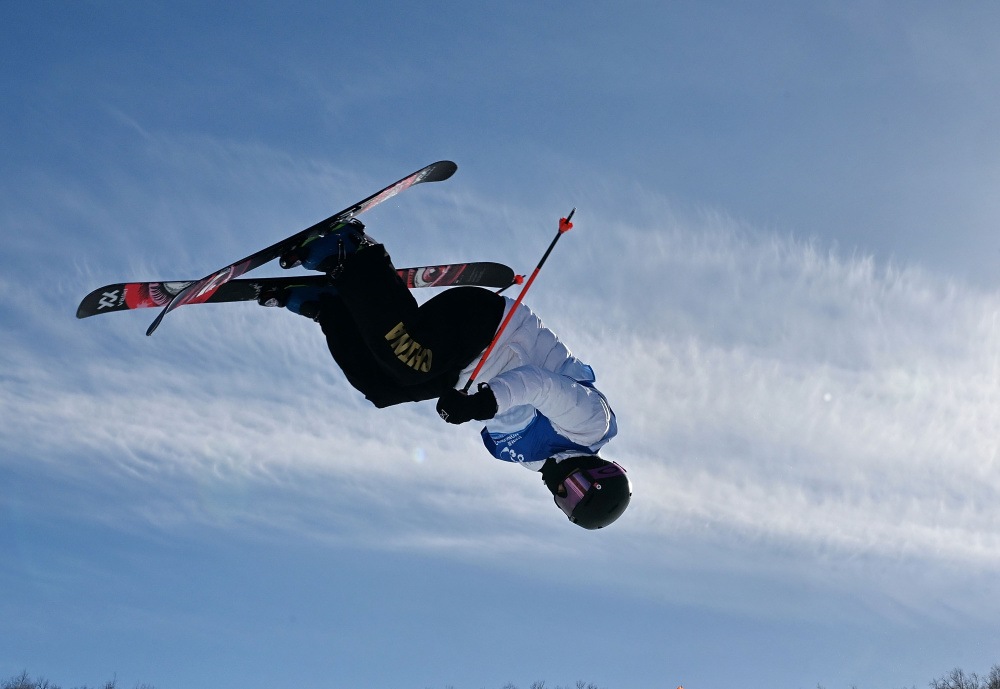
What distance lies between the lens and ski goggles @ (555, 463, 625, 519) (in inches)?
264

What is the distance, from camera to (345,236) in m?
6.43

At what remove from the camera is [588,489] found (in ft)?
22.0

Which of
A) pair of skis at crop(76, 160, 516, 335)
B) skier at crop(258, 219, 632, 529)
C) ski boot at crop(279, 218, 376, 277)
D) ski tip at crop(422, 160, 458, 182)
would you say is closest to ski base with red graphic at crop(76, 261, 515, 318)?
pair of skis at crop(76, 160, 516, 335)

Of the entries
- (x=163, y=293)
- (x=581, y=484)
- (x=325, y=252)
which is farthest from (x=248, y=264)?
(x=581, y=484)

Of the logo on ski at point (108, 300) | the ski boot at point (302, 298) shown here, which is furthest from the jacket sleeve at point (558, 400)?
the logo on ski at point (108, 300)

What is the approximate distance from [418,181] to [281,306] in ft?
5.83

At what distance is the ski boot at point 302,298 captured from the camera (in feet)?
22.3

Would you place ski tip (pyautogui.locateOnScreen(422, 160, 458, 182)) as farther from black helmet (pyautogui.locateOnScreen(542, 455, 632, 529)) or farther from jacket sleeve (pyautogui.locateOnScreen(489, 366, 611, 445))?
black helmet (pyautogui.locateOnScreen(542, 455, 632, 529))

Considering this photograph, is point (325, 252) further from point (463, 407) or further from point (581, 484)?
point (581, 484)

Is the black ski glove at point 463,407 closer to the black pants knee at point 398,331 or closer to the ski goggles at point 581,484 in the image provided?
the black pants knee at point 398,331

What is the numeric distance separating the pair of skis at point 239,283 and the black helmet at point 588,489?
2.56 m

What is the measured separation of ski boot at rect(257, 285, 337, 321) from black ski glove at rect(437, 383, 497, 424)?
184 cm

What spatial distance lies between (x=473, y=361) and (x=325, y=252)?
1.46m

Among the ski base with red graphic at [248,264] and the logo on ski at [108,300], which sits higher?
the ski base with red graphic at [248,264]
